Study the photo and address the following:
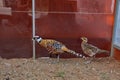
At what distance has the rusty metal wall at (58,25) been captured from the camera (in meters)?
3.92

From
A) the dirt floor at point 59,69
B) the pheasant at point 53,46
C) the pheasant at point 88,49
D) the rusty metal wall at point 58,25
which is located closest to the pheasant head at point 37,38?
the pheasant at point 53,46

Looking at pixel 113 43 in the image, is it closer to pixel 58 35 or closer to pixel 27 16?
pixel 58 35

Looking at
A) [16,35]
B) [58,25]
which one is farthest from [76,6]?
[16,35]

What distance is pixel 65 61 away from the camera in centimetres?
397

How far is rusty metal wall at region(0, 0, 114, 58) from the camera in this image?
12.9 ft

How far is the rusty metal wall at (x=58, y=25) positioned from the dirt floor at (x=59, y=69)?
0.22 meters

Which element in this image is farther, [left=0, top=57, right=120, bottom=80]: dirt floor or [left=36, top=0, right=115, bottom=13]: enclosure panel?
[left=36, top=0, right=115, bottom=13]: enclosure panel

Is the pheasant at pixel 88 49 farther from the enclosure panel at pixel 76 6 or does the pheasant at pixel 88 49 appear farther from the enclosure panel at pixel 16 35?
the enclosure panel at pixel 16 35

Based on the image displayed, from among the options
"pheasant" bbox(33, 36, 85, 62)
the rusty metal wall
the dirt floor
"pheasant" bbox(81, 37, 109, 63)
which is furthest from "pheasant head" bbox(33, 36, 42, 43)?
"pheasant" bbox(81, 37, 109, 63)

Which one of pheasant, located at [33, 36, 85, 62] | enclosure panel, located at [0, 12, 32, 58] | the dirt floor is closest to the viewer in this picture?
the dirt floor

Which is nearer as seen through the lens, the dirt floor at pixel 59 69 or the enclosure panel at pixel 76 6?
the dirt floor at pixel 59 69

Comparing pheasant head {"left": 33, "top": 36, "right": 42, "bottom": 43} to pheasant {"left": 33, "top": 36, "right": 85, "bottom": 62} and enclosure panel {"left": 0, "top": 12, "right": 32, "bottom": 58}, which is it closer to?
pheasant {"left": 33, "top": 36, "right": 85, "bottom": 62}

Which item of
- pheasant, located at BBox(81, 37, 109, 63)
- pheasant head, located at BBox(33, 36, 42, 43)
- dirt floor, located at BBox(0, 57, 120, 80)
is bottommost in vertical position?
dirt floor, located at BBox(0, 57, 120, 80)

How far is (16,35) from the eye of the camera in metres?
3.98
